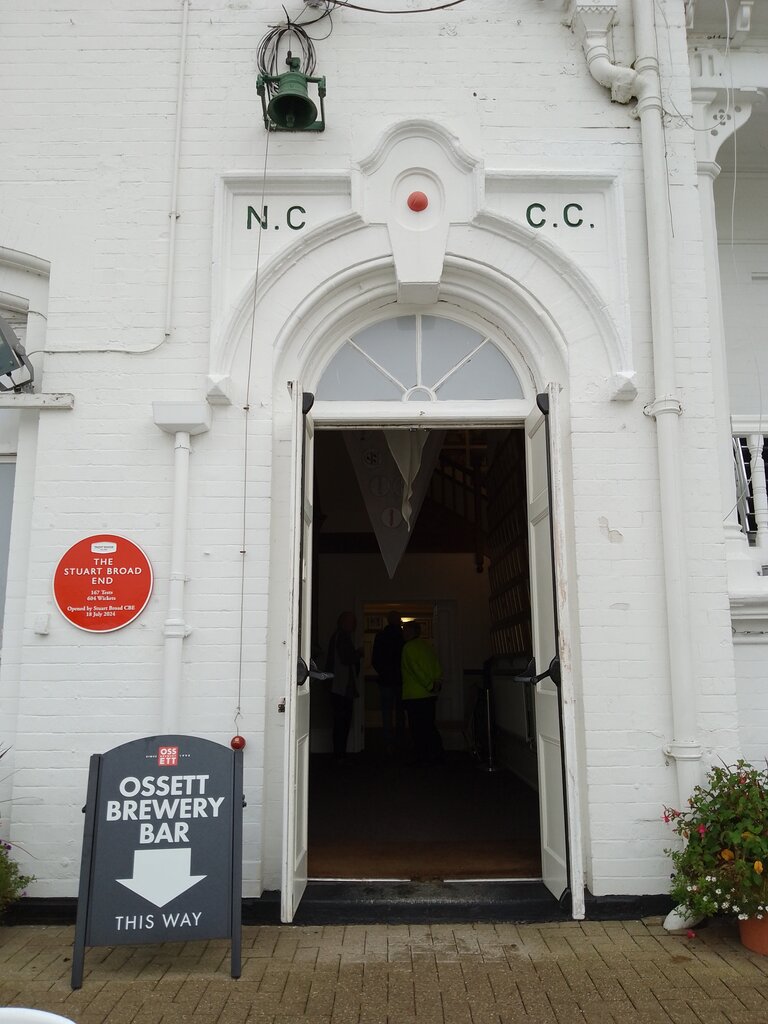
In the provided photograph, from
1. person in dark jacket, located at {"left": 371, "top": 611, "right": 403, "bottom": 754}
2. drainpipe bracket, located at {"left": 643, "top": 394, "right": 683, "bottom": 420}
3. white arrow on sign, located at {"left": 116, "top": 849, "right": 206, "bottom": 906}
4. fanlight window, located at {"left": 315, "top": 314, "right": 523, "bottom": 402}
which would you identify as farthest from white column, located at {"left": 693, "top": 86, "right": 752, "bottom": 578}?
person in dark jacket, located at {"left": 371, "top": 611, "right": 403, "bottom": 754}

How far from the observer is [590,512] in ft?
15.8

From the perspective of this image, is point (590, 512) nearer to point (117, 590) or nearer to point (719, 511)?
point (719, 511)

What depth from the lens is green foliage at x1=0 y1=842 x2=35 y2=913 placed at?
13.4 ft

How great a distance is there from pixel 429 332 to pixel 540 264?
33.8 inches

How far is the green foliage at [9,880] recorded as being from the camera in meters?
4.08

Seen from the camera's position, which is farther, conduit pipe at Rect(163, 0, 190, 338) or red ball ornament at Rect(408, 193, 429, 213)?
red ball ornament at Rect(408, 193, 429, 213)

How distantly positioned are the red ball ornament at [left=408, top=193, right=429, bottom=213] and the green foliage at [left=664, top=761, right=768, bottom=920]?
3893 mm

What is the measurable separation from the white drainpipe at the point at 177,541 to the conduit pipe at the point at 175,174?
2.00ft

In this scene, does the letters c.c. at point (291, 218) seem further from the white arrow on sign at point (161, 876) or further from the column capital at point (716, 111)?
the white arrow on sign at point (161, 876)

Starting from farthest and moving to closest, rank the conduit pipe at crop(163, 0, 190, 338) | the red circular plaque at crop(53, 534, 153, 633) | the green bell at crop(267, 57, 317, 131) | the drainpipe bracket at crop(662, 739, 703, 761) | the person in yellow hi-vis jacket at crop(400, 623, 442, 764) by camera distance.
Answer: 1. the person in yellow hi-vis jacket at crop(400, 623, 442, 764)
2. the conduit pipe at crop(163, 0, 190, 338)
3. the green bell at crop(267, 57, 317, 131)
4. the red circular plaque at crop(53, 534, 153, 633)
5. the drainpipe bracket at crop(662, 739, 703, 761)

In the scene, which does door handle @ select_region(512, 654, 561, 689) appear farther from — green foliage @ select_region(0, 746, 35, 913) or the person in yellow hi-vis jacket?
the person in yellow hi-vis jacket

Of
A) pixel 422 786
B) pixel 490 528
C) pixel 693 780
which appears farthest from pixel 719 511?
pixel 490 528

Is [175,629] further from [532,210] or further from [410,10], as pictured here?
[410,10]

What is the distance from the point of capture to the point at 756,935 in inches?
153
